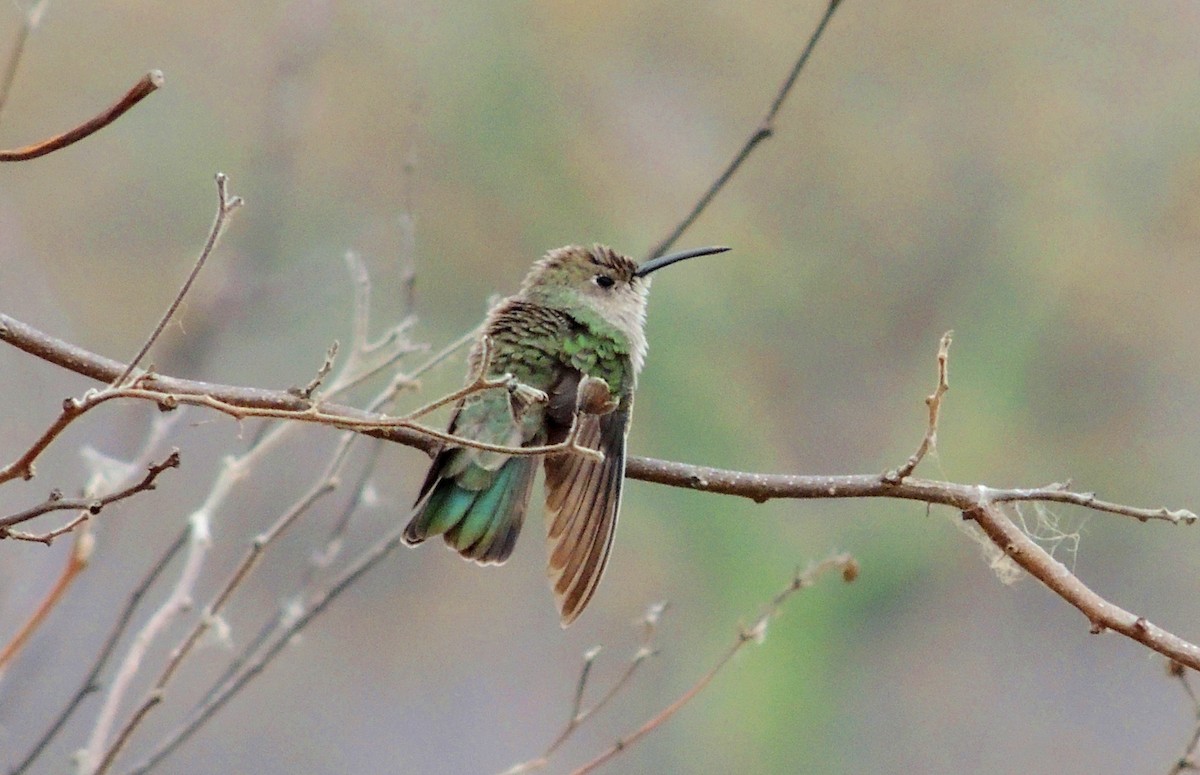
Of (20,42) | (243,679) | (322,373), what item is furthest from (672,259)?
(20,42)

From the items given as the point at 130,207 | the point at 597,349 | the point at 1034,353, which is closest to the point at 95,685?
the point at 597,349

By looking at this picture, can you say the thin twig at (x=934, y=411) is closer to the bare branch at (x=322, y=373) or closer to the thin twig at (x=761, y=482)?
the thin twig at (x=761, y=482)

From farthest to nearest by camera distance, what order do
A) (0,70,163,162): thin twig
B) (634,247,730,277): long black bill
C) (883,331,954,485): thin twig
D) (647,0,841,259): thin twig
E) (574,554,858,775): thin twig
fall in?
(634,247,730,277): long black bill
(647,0,841,259): thin twig
(574,554,858,775): thin twig
(883,331,954,485): thin twig
(0,70,163,162): thin twig

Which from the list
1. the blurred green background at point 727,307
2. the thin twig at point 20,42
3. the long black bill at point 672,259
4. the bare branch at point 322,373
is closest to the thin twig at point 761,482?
the bare branch at point 322,373

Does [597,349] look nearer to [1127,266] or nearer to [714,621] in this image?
[714,621]

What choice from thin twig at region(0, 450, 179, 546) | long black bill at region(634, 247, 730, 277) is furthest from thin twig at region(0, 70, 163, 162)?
long black bill at region(634, 247, 730, 277)

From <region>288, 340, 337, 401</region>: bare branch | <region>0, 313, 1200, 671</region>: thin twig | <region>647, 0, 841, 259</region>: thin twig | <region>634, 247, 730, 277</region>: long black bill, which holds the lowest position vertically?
<region>288, 340, 337, 401</region>: bare branch

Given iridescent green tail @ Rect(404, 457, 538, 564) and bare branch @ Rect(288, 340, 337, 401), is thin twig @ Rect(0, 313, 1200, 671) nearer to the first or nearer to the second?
bare branch @ Rect(288, 340, 337, 401)
